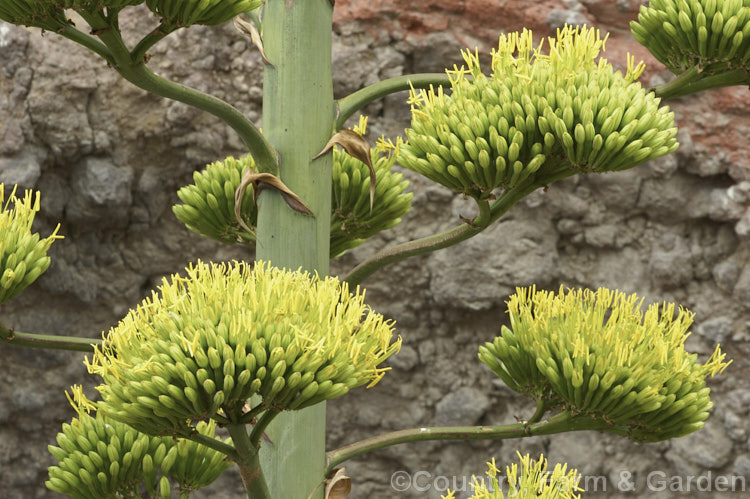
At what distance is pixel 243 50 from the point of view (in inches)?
110

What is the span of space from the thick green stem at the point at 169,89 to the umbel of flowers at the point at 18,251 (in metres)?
0.28

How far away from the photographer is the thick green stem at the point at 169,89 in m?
1.18

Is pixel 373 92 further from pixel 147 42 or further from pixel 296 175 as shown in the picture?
pixel 147 42

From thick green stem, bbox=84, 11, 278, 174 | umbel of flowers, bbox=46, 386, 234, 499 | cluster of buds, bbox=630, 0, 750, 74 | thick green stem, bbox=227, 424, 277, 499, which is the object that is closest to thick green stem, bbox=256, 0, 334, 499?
thick green stem, bbox=84, 11, 278, 174

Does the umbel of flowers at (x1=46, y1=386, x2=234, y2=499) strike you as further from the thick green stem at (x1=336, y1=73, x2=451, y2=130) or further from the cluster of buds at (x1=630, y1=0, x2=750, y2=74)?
the cluster of buds at (x1=630, y1=0, x2=750, y2=74)

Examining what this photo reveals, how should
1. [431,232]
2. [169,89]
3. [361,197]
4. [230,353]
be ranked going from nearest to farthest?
[230,353] → [169,89] → [361,197] → [431,232]

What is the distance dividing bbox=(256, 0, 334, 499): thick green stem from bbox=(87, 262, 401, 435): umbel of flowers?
23 cm

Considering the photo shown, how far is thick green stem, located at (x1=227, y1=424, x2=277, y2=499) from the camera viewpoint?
1.11 meters

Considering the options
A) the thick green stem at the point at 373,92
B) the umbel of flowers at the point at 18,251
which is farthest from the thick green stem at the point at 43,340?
the thick green stem at the point at 373,92

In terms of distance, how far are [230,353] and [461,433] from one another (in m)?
0.58

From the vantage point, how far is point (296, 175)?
53.8 inches

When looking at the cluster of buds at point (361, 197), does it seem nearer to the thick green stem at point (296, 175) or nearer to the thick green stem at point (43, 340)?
the thick green stem at point (296, 175)

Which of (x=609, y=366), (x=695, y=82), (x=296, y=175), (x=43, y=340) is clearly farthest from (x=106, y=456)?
(x=695, y=82)

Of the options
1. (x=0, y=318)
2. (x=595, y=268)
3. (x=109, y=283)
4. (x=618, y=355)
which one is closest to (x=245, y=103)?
(x=109, y=283)
